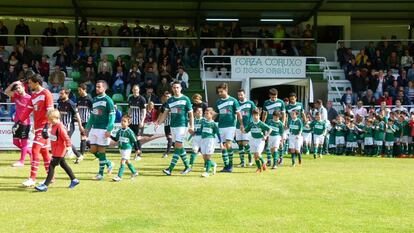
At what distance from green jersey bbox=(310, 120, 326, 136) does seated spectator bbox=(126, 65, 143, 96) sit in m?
7.84

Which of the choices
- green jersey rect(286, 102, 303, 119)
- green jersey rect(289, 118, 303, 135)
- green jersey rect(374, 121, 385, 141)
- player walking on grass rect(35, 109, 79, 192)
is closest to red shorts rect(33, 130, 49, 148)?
player walking on grass rect(35, 109, 79, 192)

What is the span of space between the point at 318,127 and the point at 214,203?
12628 mm

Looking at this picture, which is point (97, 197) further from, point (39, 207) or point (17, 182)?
point (17, 182)

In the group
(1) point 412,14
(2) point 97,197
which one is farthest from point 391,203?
(1) point 412,14

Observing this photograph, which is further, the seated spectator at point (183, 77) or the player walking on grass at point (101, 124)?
the seated spectator at point (183, 77)

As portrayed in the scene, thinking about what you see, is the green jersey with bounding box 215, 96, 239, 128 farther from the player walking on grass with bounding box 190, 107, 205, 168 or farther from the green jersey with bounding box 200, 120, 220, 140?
the green jersey with bounding box 200, 120, 220, 140

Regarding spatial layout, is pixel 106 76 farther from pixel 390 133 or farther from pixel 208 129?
pixel 208 129

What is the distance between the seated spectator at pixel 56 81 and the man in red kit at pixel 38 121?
44.9 ft

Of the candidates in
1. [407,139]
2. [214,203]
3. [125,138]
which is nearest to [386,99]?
[407,139]

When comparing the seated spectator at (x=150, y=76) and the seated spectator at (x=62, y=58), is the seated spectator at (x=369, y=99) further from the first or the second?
the seated spectator at (x=62, y=58)

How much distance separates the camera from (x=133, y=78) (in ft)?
88.4

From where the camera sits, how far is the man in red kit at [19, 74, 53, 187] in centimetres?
1273

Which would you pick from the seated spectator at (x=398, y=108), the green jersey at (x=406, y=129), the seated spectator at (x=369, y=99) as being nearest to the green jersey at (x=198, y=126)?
the green jersey at (x=406, y=129)

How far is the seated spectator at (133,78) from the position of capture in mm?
26938
